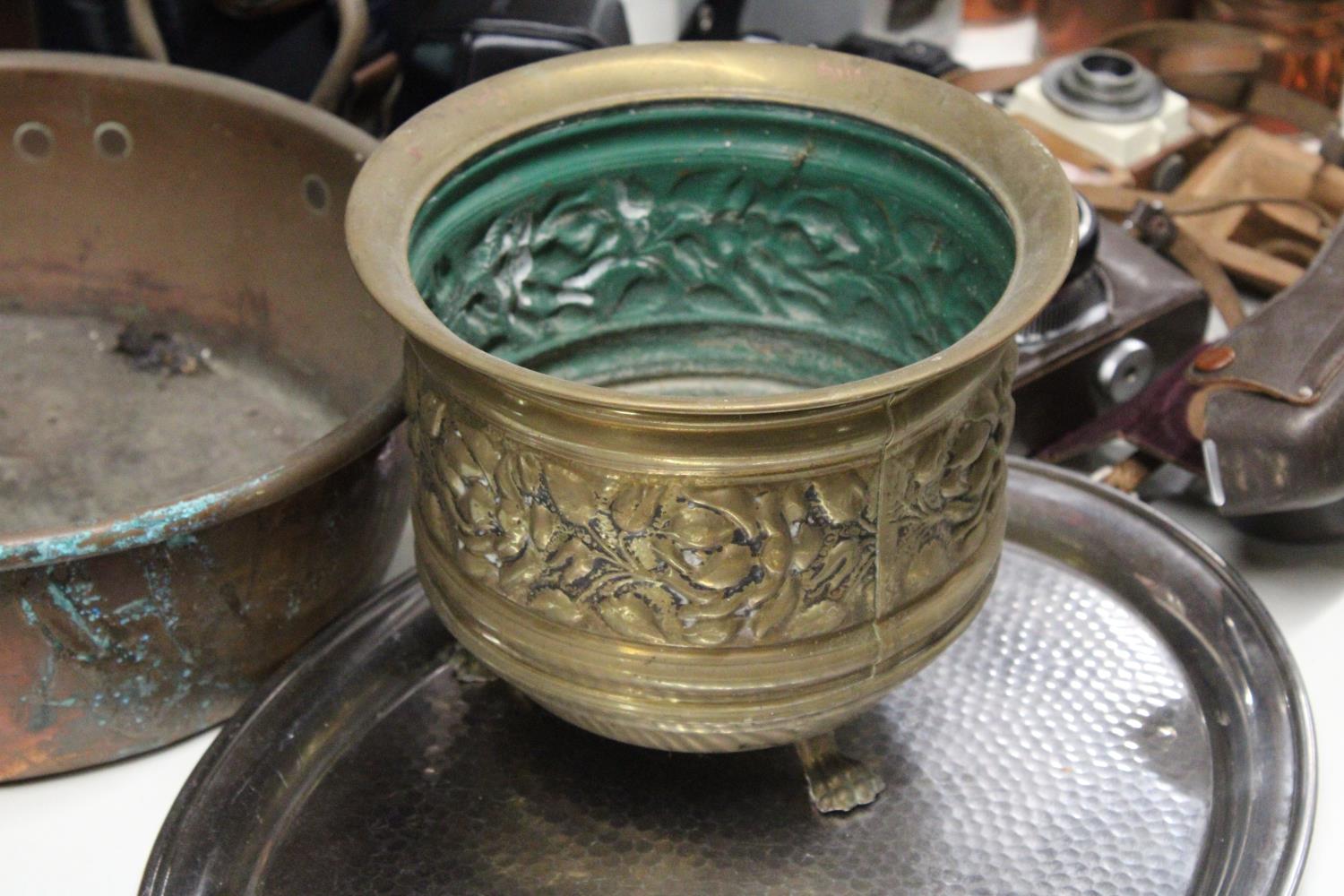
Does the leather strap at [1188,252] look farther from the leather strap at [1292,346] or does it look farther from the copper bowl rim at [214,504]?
the copper bowl rim at [214,504]

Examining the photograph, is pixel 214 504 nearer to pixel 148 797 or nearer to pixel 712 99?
pixel 148 797

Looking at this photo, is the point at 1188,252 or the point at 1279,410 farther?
the point at 1188,252

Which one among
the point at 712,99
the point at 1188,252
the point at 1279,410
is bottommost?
the point at 1188,252

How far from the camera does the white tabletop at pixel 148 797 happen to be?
42.4 inches

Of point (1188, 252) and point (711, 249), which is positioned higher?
point (711, 249)

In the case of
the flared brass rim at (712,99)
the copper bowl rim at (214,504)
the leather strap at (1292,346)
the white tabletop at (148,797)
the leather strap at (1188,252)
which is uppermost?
the flared brass rim at (712,99)

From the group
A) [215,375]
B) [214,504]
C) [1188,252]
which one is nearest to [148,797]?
[214,504]

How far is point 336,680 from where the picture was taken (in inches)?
44.8

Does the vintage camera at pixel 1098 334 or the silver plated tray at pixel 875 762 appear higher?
the vintage camera at pixel 1098 334

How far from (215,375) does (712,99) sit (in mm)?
604

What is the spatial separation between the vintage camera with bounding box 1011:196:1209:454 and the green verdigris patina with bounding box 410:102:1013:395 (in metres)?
0.19

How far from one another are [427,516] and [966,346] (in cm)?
35

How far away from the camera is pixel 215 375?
4.89 ft

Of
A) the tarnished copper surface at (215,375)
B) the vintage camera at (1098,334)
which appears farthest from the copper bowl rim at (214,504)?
the vintage camera at (1098,334)
